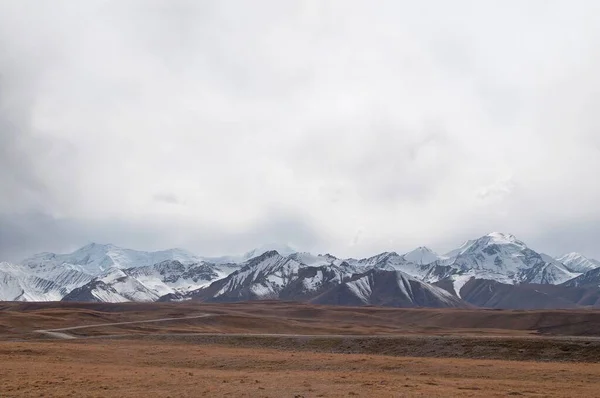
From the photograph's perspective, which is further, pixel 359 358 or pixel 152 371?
pixel 359 358

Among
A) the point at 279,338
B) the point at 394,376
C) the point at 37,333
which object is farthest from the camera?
the point at 37,333

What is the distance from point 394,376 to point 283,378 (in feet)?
27.7

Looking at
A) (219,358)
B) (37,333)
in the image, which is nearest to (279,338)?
(219,358)

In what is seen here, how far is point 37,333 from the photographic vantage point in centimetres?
9406

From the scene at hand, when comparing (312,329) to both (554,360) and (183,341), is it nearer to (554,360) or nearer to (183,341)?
(183,341)

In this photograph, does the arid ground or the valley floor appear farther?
the arid ground

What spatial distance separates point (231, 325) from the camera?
142 m

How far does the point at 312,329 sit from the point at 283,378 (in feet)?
322

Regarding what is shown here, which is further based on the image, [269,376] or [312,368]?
[312,368]

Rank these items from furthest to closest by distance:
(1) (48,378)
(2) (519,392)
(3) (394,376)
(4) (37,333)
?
(4) (37,333)
(3) (394,376)
(1) (48,378)
(2) (519,392)

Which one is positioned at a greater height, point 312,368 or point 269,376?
point 269,376

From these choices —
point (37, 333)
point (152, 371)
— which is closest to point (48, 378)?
point (152, 371)

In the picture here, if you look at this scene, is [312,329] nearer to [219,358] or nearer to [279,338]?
[279,338]

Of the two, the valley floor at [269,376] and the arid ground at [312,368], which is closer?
the valley floor at [269,376]
